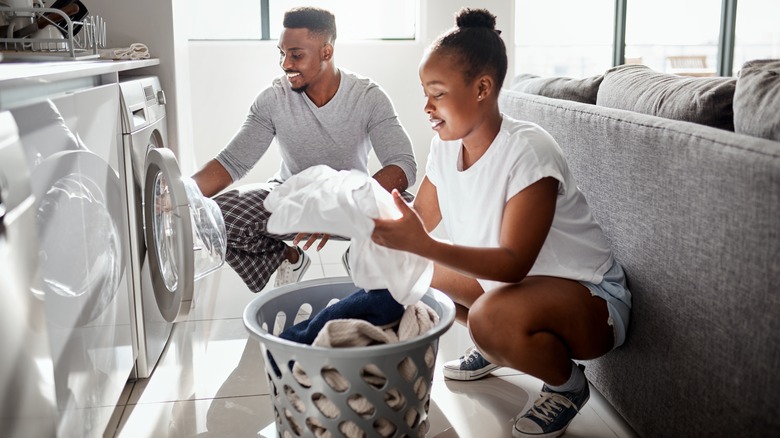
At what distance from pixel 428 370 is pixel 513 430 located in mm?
375

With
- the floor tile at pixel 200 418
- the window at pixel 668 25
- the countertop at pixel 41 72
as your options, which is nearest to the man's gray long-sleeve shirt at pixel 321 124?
the countertop at pixel 41 72

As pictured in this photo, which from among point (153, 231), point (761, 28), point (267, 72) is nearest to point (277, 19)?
point (267, 72)

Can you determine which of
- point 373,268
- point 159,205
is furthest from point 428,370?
point 159,205

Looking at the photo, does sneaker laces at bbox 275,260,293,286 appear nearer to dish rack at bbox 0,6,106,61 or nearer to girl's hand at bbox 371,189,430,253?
dish rack at bbox 0,6,106,61

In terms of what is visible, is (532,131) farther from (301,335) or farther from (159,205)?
(159,205)

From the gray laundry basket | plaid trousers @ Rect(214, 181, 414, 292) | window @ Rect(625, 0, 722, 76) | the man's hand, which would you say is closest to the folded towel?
plaid trousers @ Rect(214, 181, 414, 292)

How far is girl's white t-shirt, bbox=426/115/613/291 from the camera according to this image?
159cm

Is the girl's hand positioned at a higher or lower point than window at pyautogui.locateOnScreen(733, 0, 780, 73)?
lower

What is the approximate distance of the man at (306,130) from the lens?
2.46 metres

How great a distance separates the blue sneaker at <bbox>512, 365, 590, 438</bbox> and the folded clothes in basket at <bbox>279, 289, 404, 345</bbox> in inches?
16.4

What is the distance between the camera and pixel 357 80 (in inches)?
102

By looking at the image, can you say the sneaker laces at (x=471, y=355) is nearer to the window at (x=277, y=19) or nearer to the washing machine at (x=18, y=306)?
the washing machine at (x=18, y=306)

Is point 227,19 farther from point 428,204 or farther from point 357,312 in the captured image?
point 357,312

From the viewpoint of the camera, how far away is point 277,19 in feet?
15.9
